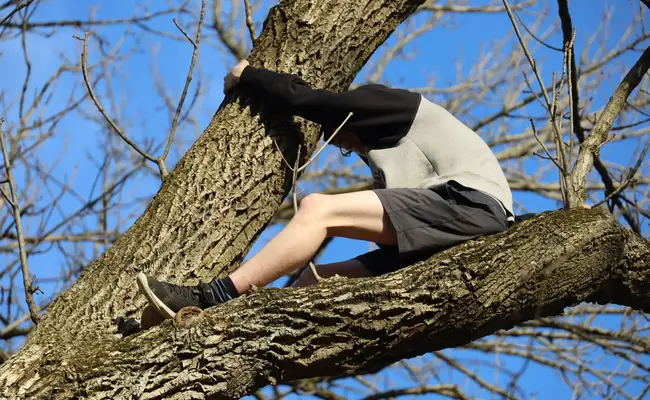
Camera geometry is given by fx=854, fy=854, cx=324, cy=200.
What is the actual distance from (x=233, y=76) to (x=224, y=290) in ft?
3.42

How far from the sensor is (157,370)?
2516 millimetres

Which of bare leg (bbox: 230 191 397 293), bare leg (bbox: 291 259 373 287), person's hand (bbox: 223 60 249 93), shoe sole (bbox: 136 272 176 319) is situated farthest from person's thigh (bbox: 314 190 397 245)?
person's hand (bbox: 223 60 249 93)

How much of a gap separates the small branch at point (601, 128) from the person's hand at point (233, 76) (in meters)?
1.38

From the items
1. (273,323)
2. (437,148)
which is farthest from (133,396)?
(437,148)

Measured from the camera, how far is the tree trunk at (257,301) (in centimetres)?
254

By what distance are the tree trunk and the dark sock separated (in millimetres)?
260

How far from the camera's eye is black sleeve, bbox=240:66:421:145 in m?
3.21

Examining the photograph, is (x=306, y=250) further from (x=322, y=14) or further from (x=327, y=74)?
(x=322, y=14)

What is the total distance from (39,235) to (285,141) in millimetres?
3048

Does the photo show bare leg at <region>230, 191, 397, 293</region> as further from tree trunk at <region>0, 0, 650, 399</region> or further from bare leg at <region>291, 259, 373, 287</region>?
bare leg at <region>291, 259, 373, 287</region>

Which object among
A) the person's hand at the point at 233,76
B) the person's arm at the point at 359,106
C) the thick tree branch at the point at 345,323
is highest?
the person's hand at the point at 233,76

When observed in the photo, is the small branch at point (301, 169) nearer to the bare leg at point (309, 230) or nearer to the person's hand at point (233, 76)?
the bare leg at point (309, 230)

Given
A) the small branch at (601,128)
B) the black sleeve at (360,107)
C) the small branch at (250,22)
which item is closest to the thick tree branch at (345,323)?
the small branch at (601,128)

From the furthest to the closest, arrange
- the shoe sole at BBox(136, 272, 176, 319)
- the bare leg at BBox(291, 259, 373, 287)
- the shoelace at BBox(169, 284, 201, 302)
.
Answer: the bare leg at BBox(291, 259, 373, 287) → the shoelace at BBox(169, 284, 201, 302) → the shoe sole at BBox(136, 272, 176, 319)
